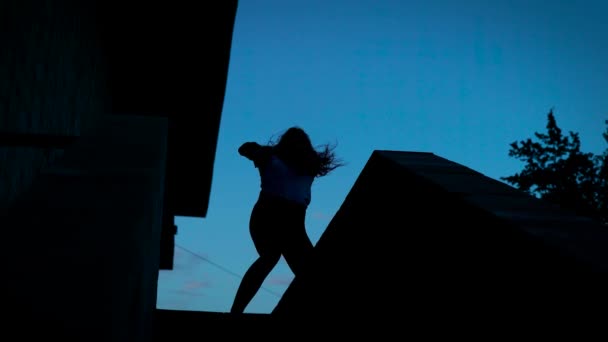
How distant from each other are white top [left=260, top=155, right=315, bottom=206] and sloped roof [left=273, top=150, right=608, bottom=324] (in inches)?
34.3

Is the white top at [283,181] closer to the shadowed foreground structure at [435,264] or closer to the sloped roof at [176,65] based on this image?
the shadowed foreground structure at [435,264]

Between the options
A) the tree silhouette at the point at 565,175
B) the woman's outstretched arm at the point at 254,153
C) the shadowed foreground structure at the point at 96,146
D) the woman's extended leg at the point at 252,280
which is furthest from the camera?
the tree silhouette at the point at 565,175

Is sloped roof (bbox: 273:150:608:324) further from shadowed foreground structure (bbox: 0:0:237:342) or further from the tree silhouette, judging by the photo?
the tree silhouette

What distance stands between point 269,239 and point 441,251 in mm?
1894

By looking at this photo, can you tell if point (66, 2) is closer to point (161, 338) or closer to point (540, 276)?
point (161, 338)

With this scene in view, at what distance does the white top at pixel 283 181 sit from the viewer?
431 cm

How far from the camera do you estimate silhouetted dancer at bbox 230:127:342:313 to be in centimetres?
424

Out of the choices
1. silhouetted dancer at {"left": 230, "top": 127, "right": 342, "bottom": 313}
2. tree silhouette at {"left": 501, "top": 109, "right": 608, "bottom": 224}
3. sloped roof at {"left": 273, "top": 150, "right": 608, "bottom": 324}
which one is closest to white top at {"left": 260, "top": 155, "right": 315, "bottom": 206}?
silhouetted dancer at {"left": 230, "top": 127, "right": 342, "bottom": 313}

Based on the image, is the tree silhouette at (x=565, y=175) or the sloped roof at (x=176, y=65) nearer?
the sloped roof at (x=176, y=65)

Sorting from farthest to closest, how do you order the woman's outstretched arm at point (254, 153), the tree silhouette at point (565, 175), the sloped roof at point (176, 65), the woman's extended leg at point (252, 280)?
the tree silhouette at point (565, 175) → the sloped roof at point (176, 65) → the woman's outstretched arm at point (254, 153) → the woman's extended leg at point (252, 280)

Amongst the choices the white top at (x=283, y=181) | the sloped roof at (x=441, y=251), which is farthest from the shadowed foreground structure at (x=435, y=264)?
the white top at (x=283, y=181)

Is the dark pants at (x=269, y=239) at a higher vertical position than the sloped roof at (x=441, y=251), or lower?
lower

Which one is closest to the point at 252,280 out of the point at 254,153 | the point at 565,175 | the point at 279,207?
the point at 279,207

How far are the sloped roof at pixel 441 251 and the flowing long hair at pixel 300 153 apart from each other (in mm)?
1040
